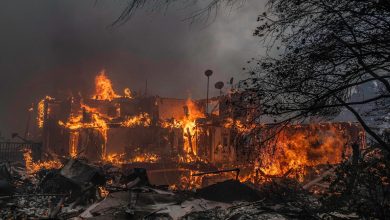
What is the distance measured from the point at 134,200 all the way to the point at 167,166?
37.5 feet

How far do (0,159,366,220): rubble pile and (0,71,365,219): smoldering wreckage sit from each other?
0.03m

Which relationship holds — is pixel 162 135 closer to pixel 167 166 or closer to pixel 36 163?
pixel 167 166

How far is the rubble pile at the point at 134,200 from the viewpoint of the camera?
7.86 m

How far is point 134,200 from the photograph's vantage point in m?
8.47

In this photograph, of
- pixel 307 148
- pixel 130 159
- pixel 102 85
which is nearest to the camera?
pixel 307 148

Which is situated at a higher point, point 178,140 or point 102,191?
point 178,140

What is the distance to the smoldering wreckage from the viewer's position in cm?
819

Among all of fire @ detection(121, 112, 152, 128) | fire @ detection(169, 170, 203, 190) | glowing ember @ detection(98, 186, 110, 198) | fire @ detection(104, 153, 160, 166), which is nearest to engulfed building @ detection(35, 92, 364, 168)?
fire @ detection(121, 112, 152, 128)

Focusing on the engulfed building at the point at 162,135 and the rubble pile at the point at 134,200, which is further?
the engulfed building at the point at 162,135

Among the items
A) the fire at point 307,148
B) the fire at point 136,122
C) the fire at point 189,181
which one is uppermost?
the fire at point 136,122

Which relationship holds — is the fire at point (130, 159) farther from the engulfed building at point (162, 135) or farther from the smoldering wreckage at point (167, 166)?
the engulfed building at point (162, 135)

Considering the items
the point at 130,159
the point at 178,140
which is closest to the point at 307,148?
the point at 178,140

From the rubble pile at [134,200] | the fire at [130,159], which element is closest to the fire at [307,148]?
the rubble pile at [134,200]

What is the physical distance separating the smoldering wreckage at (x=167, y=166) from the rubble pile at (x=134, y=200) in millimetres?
32
